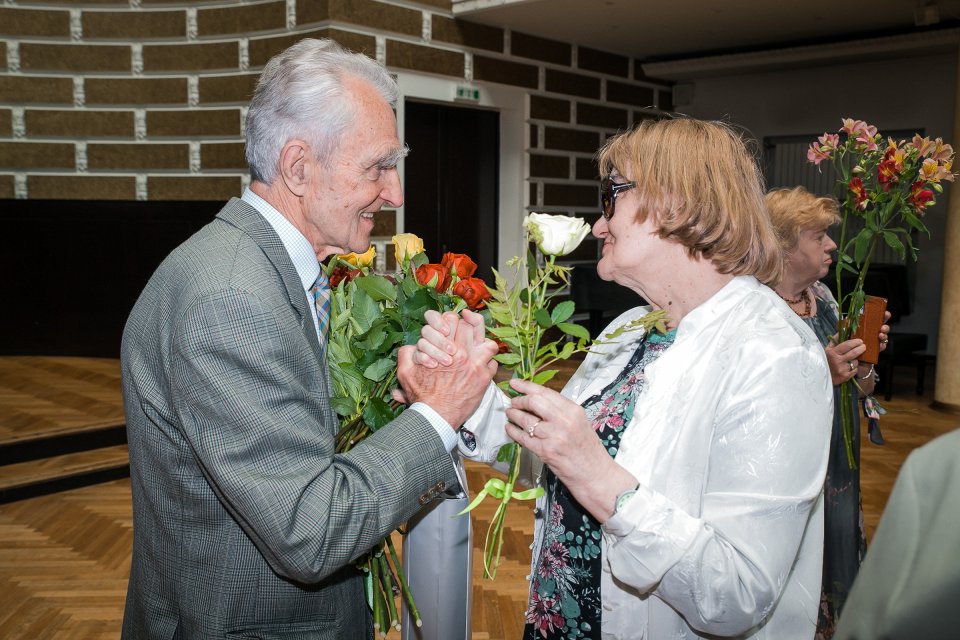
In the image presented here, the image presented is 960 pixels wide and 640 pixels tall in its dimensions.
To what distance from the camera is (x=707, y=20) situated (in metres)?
8.70

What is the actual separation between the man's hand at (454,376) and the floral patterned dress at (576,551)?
1.08 feet

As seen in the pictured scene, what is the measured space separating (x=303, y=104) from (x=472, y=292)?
0.45m

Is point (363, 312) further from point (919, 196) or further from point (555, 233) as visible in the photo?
point (919, 196)

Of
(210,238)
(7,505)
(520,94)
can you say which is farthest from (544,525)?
(520,94)

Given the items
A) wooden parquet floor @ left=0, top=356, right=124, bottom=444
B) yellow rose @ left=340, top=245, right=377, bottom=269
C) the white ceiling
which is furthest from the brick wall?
yellow rose @ left=340, top=245, right=377, bottom=269

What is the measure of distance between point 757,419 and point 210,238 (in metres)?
0.96

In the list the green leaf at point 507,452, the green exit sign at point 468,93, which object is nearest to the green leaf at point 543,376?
the green leaf at point 507,452

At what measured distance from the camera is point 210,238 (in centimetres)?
136

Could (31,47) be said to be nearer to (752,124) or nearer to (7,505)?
(7,505)

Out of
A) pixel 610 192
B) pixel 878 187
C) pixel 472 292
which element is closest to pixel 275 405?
pixel 472 292

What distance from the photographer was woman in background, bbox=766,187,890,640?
276cm

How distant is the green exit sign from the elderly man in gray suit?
7.16m

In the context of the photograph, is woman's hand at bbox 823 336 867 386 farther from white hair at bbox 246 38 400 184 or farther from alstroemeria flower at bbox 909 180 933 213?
white hair at bbox 246 38 400 184

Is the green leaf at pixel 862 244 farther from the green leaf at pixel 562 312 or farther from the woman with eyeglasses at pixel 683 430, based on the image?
the green leaf at pixel 562 312
